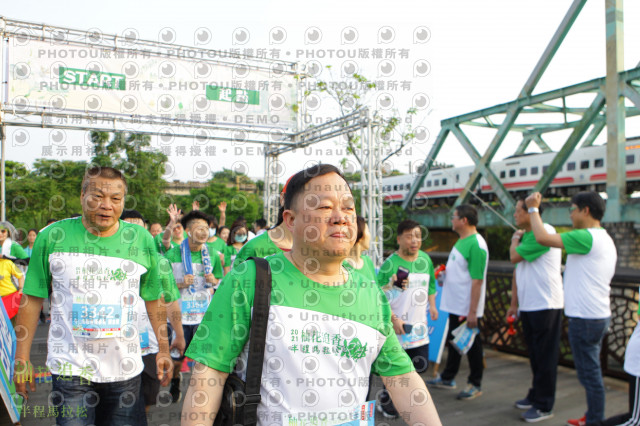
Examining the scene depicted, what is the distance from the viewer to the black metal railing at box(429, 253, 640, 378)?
17.0ft

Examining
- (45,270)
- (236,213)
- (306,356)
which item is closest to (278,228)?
(45,270)

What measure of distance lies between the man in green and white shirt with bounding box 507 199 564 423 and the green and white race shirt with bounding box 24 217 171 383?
309cm

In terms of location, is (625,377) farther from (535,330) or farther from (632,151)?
(632,151)

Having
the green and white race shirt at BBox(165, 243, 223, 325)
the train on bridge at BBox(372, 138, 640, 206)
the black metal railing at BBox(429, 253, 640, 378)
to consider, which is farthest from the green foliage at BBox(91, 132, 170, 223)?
the train on bridge at BBox(372, 138, 640, 206)

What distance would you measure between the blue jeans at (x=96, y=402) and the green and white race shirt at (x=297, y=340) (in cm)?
126

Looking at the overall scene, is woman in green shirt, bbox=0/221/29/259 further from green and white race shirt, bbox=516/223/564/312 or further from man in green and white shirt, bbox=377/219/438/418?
green and white race shirt, bbox=516/223/564/312

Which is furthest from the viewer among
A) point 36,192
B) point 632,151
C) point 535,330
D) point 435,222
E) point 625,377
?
point 435,222

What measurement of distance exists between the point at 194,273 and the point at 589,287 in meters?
3.58

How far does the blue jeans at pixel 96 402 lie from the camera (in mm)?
2227

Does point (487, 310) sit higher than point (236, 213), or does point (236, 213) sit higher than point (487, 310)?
point (236, 213)

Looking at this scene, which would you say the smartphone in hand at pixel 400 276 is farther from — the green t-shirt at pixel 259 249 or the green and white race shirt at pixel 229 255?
the green and white race shirt at pixel 229 255

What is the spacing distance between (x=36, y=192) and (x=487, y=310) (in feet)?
41.3

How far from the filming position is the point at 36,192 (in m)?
13.5

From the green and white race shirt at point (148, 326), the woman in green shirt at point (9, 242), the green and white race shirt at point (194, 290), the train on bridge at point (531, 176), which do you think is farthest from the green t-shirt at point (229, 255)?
the train on bridge at point (531, 176)
